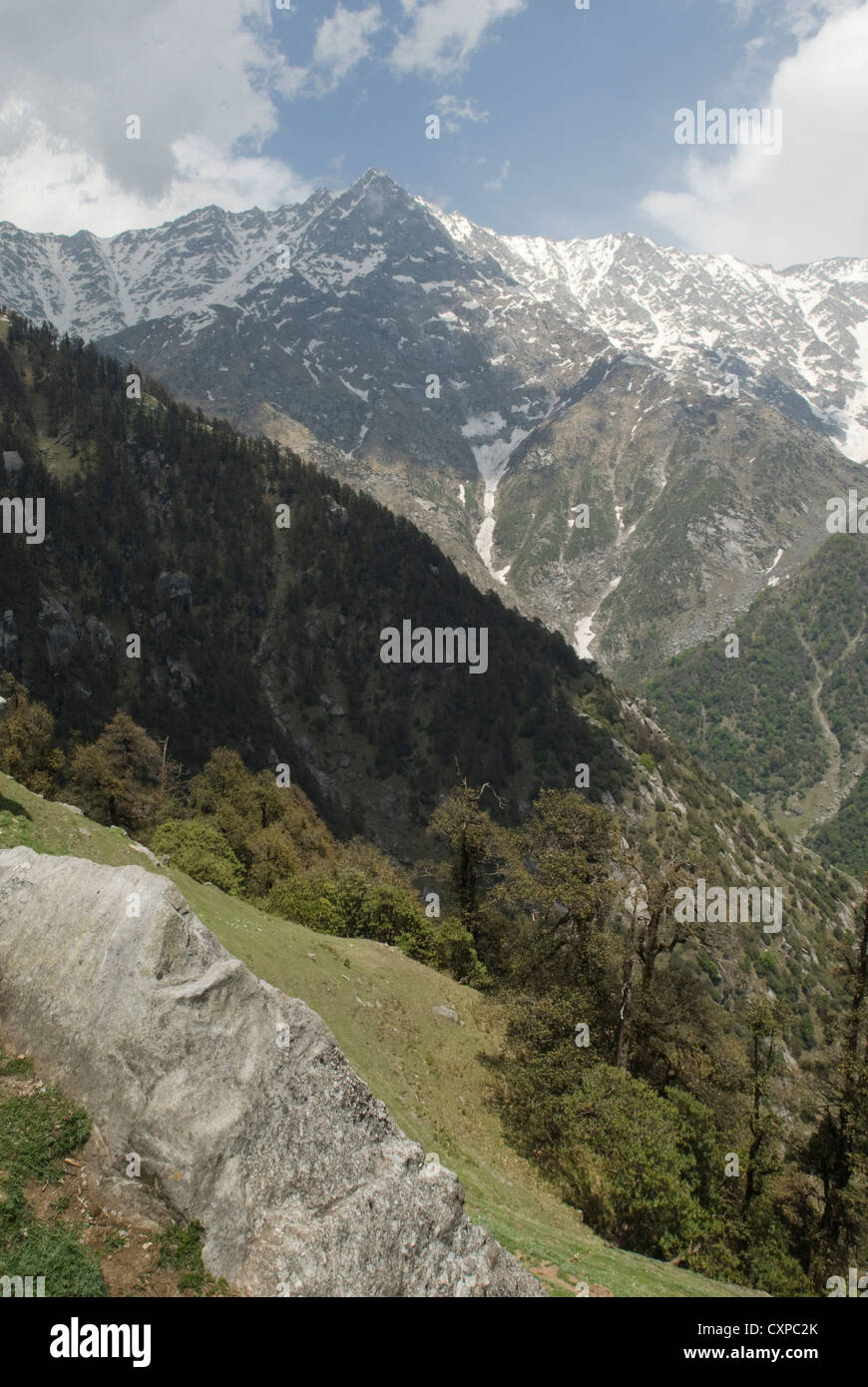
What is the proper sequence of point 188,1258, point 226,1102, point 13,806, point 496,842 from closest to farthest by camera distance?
1. point 188,1258
2. point 226,1102
3. point 13,806
4. point 496,842

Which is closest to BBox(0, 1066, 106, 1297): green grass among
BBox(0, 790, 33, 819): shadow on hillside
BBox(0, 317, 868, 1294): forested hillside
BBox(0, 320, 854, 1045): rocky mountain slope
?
BBox(0, 790, 33, 819): shadow on hillside

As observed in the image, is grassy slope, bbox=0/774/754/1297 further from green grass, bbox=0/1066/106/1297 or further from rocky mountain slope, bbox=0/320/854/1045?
rocky mountain slope, bbox=0/320/854/1045

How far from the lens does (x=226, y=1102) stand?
40.2 ft

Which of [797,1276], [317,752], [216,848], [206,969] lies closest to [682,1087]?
[797,1276]

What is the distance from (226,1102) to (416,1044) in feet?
72.7

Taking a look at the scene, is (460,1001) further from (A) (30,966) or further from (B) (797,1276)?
(A) (30,966)

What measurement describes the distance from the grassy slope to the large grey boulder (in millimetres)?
6550

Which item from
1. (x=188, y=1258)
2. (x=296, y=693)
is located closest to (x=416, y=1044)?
(x=188, y=1258)

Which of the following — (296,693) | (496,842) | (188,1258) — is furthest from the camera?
(296,693)

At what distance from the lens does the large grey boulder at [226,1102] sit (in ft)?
36.8

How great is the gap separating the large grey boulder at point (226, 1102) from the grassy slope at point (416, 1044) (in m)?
6.55

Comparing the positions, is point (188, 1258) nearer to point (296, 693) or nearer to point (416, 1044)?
point (416, 1044)

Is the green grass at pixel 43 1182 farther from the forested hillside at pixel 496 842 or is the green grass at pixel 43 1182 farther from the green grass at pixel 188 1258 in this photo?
the forested hillside at pixel 496 842

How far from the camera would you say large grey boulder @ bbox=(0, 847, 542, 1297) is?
11.2 meters
